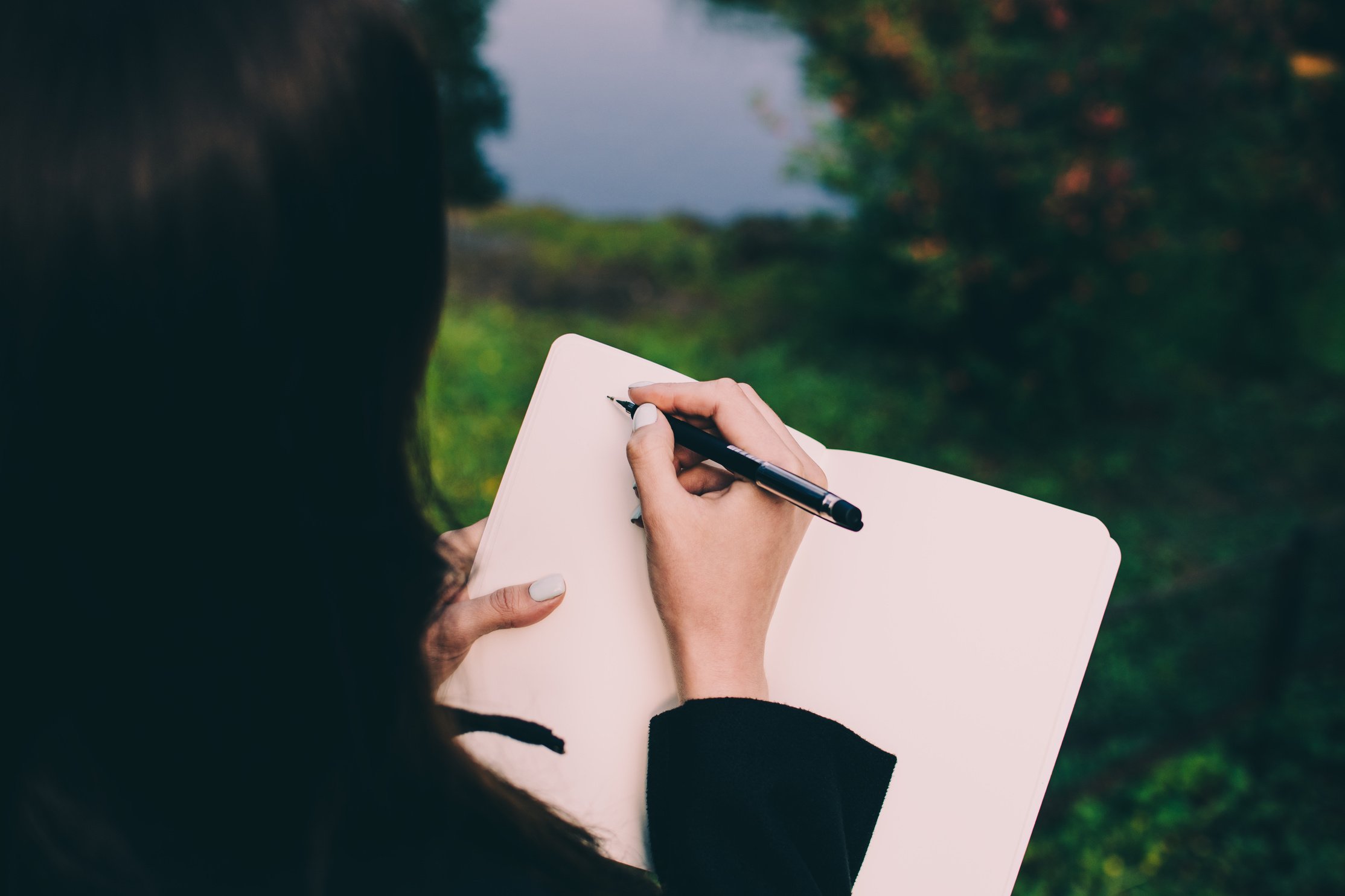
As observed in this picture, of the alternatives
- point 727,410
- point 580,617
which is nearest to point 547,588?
point 580,617

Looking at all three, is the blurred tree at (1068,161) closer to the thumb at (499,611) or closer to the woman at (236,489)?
the thumb at (499,611)

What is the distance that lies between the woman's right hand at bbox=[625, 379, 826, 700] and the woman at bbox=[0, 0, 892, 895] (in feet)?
0.28

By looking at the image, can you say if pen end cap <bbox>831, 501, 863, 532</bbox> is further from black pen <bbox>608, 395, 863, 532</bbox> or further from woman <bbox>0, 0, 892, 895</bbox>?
woman <bbox>0, 0, 892, 895</bbox>

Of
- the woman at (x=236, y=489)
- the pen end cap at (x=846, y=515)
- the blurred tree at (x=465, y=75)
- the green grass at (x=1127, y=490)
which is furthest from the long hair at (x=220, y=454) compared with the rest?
the blurred tree at (x=465, y=75)

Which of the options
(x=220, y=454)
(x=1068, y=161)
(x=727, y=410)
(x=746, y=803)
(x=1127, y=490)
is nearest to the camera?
(x=220, y=454)

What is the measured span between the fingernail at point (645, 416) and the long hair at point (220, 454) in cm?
28

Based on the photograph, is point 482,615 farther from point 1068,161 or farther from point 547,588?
point 1068,161

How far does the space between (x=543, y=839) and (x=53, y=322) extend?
0.58m

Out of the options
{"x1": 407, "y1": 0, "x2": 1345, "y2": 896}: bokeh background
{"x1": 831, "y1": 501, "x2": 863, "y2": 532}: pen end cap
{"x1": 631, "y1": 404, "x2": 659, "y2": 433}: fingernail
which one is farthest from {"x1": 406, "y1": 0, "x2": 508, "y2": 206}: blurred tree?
{"x1": 831, "y1": 501, "x2": 863, "y2": 532}: pen end cap

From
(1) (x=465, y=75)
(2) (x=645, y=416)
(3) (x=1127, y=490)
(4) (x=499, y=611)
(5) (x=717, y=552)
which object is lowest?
(4) (x=499, y=611)

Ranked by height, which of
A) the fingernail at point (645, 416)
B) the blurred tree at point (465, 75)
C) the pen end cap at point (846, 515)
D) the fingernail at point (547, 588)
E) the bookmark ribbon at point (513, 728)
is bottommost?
the bookmark ribbon at point (513, 728)

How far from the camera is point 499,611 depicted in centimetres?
97

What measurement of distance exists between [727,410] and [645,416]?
9 cm

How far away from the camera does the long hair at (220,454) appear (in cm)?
49
